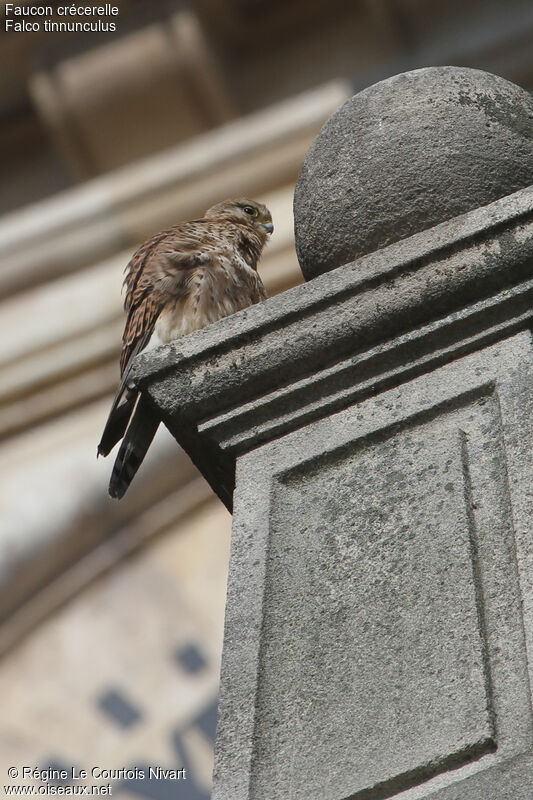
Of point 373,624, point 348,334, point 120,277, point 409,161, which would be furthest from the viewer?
point 120,277

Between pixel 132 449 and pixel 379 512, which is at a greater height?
pixel 379 512

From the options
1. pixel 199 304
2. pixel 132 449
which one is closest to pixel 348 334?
pixel 132 449

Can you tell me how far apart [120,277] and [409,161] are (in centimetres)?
482

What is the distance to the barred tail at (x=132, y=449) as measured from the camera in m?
2.76

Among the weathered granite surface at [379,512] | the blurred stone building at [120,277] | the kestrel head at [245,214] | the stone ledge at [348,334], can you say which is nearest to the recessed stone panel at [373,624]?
the weathered granite surface at [379,512]

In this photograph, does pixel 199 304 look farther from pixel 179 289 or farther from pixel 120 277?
pixel 120 277

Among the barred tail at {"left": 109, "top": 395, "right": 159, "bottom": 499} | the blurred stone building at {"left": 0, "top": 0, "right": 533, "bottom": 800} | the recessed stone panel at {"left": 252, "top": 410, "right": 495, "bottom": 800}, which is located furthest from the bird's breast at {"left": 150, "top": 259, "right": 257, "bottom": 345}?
the blurred stone building at {"left": 0, "top": 0, "right": 533, "bottom": 800}

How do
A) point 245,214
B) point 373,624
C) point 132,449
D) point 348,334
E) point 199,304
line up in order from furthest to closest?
1. point 245,214
2. point 199,304
3. point 132,449
4. point 348,334
5. point 373,624

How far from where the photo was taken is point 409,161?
7.93ft

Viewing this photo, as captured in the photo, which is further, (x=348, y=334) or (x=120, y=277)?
(x=120, y=277)

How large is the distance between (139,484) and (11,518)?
51 cm

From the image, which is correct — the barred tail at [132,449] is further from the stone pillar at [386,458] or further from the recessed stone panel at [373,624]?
the recessed stone panel at [373,624]

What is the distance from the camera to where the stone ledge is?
2.17 meters

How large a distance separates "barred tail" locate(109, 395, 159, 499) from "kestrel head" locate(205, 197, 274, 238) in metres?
1.58
